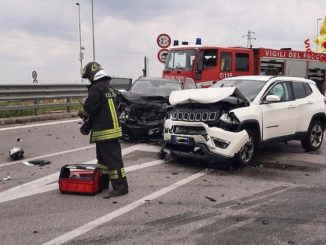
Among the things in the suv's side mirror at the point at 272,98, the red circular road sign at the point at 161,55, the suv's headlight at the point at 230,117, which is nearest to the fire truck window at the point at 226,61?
the red circular road sign at the point at 161,55

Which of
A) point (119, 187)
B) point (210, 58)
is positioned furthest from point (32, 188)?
point (210, 58)

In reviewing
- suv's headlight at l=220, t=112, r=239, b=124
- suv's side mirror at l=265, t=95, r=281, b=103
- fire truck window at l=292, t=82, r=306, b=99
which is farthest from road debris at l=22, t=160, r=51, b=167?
fire truck window at l=292, t=82, r=306, b=99

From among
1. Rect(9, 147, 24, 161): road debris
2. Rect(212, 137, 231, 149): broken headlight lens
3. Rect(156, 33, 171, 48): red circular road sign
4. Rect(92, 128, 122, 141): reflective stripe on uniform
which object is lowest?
Rect(9, 147, 24, 161): road debris

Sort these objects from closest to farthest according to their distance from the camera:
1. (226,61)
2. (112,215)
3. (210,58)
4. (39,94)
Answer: (112,215) → (39,94) → (210,58) → (226,61)

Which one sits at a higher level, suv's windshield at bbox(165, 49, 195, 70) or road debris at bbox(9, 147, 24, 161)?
suv's windshield at bbox(165, 49, 195, 70)

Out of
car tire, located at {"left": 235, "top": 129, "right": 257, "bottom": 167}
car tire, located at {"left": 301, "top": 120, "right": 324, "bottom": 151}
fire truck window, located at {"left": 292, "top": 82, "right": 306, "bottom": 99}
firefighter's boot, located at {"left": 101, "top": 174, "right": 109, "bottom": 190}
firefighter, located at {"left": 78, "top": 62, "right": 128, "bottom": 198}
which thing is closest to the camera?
firefighter, located at {"left": 78, "top": 62, "right": 128, "bottom": 198}

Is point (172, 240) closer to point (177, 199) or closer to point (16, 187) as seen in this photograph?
point (177, 199)

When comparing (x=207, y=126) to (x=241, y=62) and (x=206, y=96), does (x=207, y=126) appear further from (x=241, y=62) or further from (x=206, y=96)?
(x=241, y=62)

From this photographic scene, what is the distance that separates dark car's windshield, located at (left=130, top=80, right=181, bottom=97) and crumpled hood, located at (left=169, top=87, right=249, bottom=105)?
289cm

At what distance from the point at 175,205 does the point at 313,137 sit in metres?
5.18

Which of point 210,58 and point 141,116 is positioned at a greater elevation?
point 210,58

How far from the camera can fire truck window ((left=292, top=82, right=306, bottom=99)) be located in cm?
949

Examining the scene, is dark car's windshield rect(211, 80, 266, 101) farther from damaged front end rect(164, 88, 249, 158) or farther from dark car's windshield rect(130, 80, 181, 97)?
dark car's windshield rect(130, 80, 181, 97)

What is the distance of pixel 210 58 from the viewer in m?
16.6
